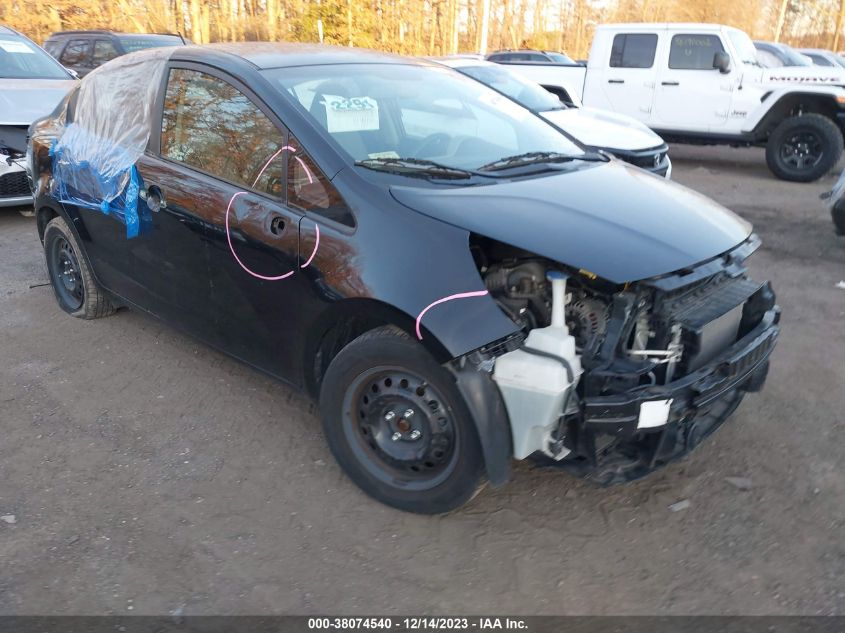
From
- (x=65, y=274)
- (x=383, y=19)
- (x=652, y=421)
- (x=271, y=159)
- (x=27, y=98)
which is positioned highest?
(x=383, y=19)

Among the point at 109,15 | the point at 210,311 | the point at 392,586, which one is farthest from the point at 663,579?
the point at 109,15

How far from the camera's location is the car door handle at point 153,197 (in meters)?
3.77

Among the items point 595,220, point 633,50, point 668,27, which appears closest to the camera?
point 595,220

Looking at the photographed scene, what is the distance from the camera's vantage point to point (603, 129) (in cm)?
780

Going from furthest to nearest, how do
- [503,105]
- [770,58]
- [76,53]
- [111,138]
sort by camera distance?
[770,58], [76,53], [111,138], [503,105]

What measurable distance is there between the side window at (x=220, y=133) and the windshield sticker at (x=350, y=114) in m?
0.26

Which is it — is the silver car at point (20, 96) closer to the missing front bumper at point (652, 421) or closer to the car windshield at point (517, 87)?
the car windshield at point (517, 87)

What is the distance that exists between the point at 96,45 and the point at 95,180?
30.4ft

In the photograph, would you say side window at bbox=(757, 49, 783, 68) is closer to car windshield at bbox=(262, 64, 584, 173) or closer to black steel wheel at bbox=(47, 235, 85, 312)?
car windshield at bbox=(262, 64, 584, 173)

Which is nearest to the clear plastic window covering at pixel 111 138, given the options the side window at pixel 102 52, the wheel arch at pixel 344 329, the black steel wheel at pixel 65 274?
the black steel wheel at pixel 65 274

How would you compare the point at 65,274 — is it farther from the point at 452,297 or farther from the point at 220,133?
the point at 452,297

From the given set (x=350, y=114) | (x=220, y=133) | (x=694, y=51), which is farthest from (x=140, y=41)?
(x=350, y=114)

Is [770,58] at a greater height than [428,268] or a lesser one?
greater
